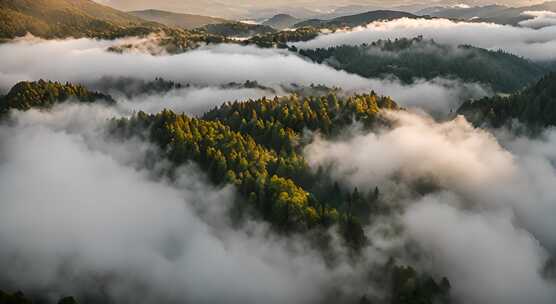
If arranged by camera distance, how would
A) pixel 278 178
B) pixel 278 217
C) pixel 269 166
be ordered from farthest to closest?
1. pixel 269 166
2. pixel 278 178
3. pixel 278 217

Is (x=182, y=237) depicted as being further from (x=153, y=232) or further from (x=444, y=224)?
(x=444, y=224)

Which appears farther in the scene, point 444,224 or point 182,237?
point 444,224

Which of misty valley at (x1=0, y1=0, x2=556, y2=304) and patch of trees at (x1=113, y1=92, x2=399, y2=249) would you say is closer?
misty valley at (x1=0, y1=0, x2=556, y2=304)

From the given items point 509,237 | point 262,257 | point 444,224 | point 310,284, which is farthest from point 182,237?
point 509,237

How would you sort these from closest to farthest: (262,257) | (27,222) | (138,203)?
(262,257)
(27,222)
(138,203)

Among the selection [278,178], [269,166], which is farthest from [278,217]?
[269,166]

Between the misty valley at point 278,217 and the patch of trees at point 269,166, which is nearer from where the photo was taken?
the misty valley at point 278,217

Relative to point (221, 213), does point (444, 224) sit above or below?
below

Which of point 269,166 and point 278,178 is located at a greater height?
point 278,178

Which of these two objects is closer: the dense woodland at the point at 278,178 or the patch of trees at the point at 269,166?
the dense woodland at the point at 278,178

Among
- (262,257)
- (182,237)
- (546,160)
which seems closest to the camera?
(262,257)

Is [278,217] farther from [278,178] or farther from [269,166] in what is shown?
[269,166]
